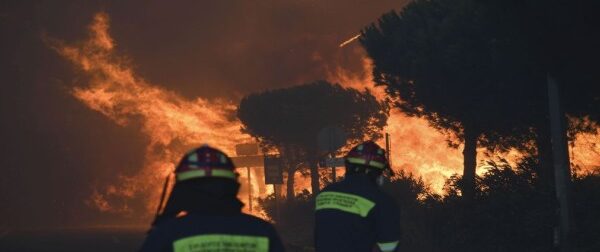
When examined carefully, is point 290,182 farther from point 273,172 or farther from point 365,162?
point 365,162

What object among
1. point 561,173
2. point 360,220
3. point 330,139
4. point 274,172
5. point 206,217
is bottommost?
point 206,217

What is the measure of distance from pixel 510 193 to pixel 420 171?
34.1 meters

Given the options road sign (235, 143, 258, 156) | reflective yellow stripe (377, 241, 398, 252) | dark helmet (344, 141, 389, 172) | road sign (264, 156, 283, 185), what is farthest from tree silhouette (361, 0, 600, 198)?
road sign (235, 143, 258, 156)

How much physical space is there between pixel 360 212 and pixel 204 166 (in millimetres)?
3027

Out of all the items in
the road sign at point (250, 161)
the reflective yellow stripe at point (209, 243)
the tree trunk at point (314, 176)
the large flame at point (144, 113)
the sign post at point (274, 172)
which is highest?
the large flame at point (144, 113)

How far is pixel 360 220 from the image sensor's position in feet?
25.5

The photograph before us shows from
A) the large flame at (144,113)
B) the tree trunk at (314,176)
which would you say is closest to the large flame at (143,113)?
the large flame at (144,113)

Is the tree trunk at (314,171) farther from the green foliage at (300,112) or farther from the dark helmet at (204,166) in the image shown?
the dark helmet at (204,166)

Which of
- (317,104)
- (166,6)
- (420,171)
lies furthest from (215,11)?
(420,171)

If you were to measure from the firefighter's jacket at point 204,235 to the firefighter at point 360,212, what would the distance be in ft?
9.39

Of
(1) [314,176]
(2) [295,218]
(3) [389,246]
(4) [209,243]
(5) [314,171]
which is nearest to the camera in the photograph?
(4) [209,243]

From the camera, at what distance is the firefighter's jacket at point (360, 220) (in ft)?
25.3

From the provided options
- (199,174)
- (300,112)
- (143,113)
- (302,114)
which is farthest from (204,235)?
(143,113)

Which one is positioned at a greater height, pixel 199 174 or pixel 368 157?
pixel 368 157
